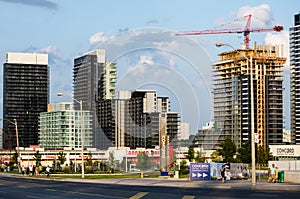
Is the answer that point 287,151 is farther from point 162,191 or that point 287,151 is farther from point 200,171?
point 162,191

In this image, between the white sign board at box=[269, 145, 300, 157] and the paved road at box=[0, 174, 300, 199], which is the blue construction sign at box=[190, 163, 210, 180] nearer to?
the paved road at box=[0, 174, 300, 199]

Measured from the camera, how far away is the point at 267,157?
17012cm

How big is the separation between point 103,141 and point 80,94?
196ft

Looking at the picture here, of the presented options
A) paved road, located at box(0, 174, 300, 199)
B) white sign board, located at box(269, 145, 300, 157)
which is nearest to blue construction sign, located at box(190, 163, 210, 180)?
paved road, located at box(0, 174, 300, 199)

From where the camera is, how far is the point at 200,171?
56.5 meters

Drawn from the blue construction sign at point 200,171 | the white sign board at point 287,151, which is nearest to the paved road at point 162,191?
the blue construction sign at point 200,171

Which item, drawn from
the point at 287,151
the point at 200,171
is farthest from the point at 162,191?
the point at 287,151

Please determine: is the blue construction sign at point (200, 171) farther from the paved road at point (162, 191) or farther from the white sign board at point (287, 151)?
the white sign board at point (287, 151)

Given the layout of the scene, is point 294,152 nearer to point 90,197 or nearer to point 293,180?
point 293,180

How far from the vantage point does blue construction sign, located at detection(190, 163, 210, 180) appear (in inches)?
2219

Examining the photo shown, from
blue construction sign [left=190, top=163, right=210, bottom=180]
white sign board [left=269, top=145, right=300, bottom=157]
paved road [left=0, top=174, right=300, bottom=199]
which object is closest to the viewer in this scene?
paved road [left=0, top=174, right=300, bottom=199]

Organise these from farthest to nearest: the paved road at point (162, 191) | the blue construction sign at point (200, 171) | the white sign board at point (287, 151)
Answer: the white sign board at point (287, 151), the blue construction sign at point (200, 171), the paved road at point (162, 191)

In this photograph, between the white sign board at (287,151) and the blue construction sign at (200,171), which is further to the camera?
the white sign board at (287,151)

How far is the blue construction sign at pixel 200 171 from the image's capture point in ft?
185
